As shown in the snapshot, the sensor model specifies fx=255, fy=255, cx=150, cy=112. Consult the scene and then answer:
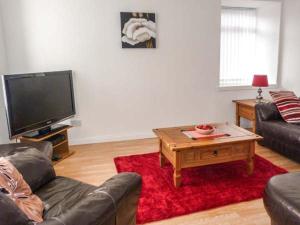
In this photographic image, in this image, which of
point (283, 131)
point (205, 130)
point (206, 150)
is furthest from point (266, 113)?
point (206, 150)

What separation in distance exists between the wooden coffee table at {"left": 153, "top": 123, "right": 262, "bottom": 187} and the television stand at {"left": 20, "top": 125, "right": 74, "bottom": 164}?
1470mm

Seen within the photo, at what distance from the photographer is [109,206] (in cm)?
125

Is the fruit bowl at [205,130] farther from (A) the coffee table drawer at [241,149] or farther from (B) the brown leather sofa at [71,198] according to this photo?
(B) the brown leather sofa at [71,198]

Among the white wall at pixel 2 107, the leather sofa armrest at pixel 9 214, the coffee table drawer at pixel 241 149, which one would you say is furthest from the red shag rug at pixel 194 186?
the white wall at pixel 2 107

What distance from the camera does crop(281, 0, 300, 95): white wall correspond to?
14.8ft

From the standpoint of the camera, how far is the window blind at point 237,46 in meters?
4.72

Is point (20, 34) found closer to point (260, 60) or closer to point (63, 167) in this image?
point (63, 167)

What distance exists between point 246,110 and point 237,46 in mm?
1343

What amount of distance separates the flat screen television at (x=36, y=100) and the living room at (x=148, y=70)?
3.0 inches

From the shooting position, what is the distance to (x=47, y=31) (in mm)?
3717

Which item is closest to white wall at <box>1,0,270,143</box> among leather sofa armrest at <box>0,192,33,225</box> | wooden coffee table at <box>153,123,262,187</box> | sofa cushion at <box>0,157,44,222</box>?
wooden coffee table at <box>153,123,262,187</box>

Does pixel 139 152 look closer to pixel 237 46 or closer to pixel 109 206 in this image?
pixel 109 206

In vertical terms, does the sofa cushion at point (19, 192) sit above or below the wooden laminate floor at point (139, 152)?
above

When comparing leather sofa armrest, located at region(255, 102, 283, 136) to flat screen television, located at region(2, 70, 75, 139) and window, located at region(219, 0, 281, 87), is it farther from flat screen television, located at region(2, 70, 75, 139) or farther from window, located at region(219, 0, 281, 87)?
flat screen television, located at region(2, 70, 75, 139)
